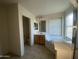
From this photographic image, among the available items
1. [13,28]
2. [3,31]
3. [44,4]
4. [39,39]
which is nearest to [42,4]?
[44,4]

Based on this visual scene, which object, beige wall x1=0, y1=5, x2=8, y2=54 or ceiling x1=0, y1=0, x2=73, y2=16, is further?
beige wall x1=0, y1=5, x2=8, y2=54

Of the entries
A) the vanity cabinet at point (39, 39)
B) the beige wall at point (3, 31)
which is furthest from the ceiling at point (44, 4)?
the vanity cabinet at point (39, 39)

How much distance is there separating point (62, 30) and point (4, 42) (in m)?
4.29

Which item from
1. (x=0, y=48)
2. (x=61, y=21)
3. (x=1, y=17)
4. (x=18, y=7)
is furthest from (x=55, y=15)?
(x=0, y=48)

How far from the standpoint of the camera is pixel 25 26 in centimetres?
741

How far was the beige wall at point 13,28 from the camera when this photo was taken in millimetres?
4043

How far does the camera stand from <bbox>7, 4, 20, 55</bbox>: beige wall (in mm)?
4043

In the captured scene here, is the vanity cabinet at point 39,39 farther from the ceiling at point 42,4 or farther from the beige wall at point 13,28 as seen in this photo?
the beige wall at point 13,28

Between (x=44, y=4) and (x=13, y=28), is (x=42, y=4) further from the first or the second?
(x=13, y=28)

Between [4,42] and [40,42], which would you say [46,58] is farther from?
[40,42]

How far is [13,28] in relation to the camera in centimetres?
414

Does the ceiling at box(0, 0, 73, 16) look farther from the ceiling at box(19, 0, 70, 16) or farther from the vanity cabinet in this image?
the vanity cabinet

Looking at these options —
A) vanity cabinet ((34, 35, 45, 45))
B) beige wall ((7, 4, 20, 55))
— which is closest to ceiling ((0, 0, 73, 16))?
beige wall ((7, 4, 20, 55))

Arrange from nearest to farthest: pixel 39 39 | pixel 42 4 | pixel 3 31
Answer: pixel 42 4 < pixel 3 31 < pixel 39 39
